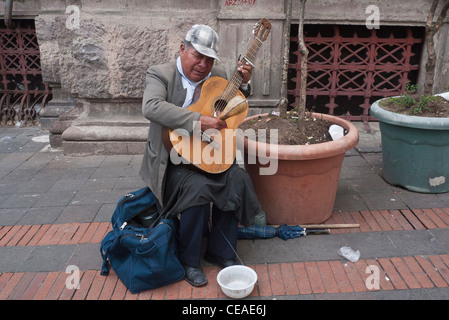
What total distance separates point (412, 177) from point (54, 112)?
180 inches

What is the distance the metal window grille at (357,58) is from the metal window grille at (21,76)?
3827mm

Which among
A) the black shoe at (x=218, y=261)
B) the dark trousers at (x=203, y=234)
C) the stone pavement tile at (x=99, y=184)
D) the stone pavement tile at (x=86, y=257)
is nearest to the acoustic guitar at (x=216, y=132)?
the dark trousers at (x=203, y=234)

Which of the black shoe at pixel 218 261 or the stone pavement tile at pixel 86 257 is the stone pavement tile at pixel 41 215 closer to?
the stone pavement tile at pixel 86 257

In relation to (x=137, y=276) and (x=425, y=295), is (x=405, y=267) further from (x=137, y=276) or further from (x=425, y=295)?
(x=137, y=276)

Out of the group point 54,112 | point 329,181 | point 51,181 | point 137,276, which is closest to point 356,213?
point 329,181

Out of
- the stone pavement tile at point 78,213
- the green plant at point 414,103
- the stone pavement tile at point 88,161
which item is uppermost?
the green plant at point 414,103

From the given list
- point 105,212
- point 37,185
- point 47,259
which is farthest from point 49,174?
point 47,259

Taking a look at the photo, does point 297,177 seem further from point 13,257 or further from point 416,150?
point 13,257

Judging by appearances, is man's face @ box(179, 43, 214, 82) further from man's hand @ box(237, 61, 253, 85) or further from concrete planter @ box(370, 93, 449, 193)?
concrete planter @ box(370, 93, 449, 193)

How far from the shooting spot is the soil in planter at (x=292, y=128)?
2.99m

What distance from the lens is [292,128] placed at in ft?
10.2

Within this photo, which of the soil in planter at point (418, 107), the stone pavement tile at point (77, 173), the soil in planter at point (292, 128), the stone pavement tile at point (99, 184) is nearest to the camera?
the soil in planter at point (292, 128)

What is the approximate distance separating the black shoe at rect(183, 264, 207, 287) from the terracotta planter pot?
792mm

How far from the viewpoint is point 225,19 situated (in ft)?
14.2
